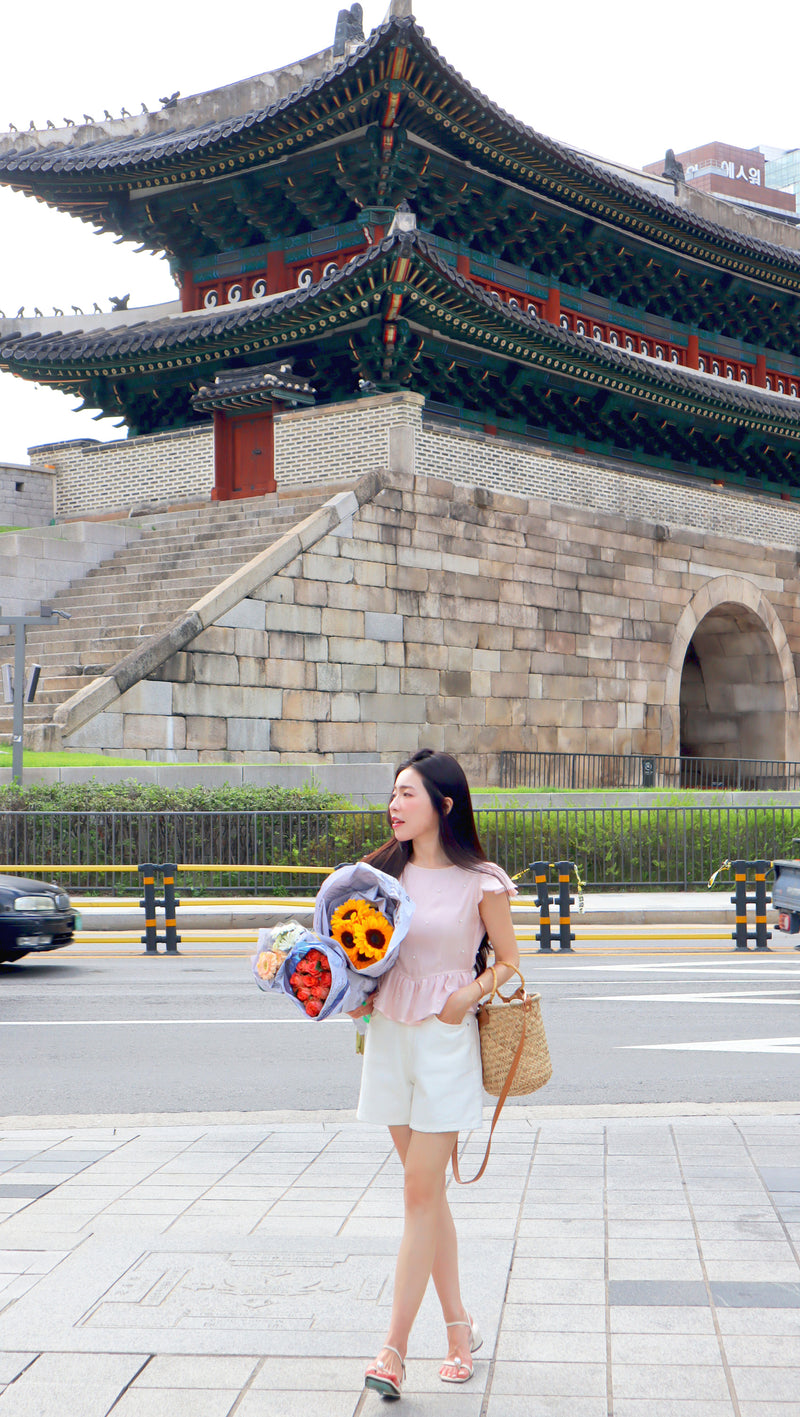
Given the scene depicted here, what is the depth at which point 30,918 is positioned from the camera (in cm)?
1194

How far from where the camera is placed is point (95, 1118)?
664 centimetres

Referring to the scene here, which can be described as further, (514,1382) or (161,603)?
(161,603)

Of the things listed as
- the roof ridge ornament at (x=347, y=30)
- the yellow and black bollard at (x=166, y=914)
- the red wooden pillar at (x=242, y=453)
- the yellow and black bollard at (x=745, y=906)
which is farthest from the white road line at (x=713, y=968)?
the roof ridge ornament at (x=347, y=30)

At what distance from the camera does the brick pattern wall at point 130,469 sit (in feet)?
87.0

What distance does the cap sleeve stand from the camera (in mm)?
3863

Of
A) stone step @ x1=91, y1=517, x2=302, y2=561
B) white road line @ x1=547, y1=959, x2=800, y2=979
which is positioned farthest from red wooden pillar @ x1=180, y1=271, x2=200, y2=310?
white road line @ x1=547, y1=959, x2=800, y2=979

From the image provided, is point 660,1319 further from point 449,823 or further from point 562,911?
point 562,911

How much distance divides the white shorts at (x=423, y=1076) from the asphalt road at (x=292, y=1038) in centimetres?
333

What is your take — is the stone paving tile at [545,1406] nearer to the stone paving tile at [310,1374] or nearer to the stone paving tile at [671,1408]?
the stone paving tile at [671,1408]

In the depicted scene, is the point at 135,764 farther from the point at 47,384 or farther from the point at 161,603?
the point at 47,384

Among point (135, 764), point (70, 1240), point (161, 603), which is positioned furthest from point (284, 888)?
point (70, 1240)

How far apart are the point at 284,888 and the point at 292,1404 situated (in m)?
12.9

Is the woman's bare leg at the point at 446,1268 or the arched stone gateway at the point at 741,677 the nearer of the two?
the woman's bare leg at the point at 446,1268

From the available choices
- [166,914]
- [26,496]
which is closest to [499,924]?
[166,914]
